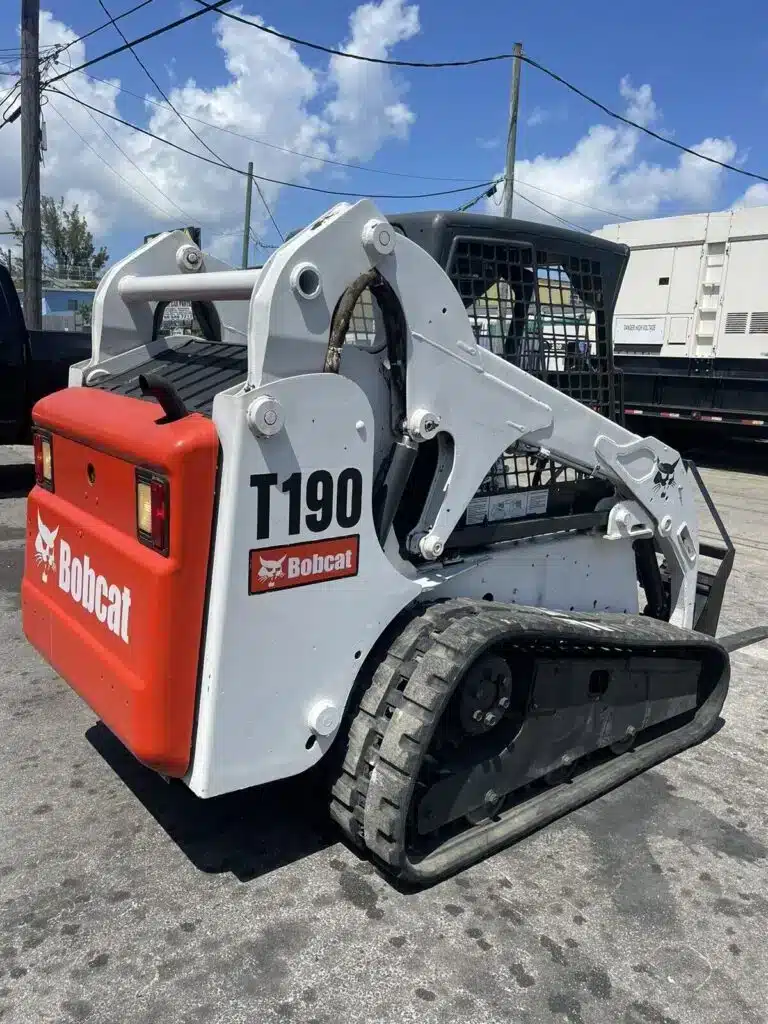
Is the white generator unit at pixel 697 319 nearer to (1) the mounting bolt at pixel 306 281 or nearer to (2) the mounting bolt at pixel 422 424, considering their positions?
(2) the mounting bolt at pixel 422 424

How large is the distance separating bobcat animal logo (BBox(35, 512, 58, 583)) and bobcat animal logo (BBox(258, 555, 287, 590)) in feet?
3.28

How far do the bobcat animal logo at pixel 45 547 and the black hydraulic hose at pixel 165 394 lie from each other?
34.0 inches

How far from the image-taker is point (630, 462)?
3.54 metres

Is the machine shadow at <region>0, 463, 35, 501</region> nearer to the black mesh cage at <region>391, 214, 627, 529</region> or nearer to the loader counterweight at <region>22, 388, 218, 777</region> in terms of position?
the loader counterweight at <region>22, 388, 218, 777</region>

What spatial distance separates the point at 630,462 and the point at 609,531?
0.99 feet

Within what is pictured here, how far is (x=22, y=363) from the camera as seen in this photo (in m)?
7.89

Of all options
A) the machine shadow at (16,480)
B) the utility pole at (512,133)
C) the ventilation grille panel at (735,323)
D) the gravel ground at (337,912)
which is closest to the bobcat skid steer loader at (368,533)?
the gravel ground at (337,912)

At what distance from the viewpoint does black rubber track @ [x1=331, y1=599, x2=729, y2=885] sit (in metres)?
2.54

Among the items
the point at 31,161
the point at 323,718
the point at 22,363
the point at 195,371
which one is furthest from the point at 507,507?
the point at 31,161

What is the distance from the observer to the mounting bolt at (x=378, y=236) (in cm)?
245

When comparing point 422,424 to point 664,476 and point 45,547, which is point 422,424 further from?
point 664,476

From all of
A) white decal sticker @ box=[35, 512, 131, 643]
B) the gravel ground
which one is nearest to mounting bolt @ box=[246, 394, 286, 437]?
white decal sticker @ box=[35, 512, 131, 643]

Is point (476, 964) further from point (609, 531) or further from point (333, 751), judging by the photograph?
point (609, 531)

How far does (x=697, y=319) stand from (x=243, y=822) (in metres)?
12.0
